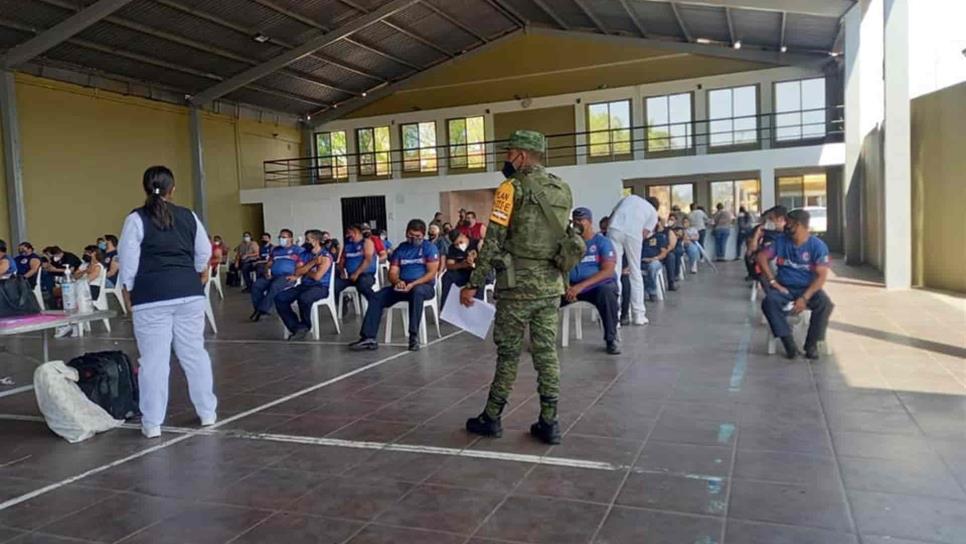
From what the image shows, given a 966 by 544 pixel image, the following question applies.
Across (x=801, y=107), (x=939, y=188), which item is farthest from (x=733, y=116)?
(x=939, y=188)

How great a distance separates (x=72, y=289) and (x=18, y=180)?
36.7 ft

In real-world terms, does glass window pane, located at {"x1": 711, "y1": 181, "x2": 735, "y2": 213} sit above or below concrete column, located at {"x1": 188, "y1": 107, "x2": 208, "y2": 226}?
below

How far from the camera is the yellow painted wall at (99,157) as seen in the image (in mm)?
14945

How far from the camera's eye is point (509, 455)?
3484 mm

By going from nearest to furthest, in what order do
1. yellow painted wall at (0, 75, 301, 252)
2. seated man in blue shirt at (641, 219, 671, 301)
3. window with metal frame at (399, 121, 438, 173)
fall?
1. seated man in blue shirt at (641, 219, 671, 301)
2. yellow painted wall at (0, 75, 301, 252)
3. window with metal frame at (399, 121, 438, 173)

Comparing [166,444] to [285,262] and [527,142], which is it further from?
[285,262]

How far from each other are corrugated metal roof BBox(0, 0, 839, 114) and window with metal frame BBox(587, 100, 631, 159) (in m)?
2.09

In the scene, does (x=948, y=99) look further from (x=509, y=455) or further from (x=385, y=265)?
(x=509, y=455)

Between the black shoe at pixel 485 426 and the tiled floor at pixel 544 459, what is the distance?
0.30 feet

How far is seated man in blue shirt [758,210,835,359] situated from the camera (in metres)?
5.50

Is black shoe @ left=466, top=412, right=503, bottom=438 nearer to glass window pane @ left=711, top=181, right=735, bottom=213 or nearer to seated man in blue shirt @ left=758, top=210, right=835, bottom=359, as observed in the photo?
seated man in blue shirt @ left=758, top=210, right=835, bottom=359

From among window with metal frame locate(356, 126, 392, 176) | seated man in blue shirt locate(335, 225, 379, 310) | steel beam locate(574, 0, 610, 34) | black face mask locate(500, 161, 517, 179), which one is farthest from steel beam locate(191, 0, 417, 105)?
black face mask locate(500, 161, 517, 179)

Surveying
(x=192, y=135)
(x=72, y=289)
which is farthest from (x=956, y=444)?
(x=192, y=135)

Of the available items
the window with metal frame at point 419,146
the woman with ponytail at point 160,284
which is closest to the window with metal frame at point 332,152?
the window with metal frame at point 419,146
